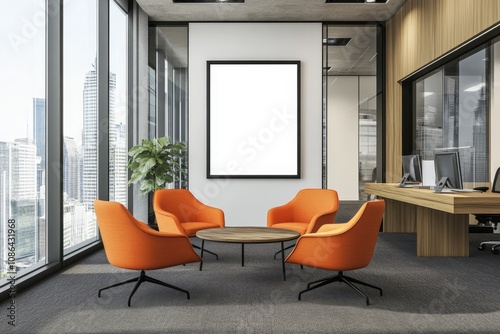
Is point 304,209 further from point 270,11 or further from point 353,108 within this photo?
point 353,108

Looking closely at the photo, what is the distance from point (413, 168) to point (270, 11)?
330cm

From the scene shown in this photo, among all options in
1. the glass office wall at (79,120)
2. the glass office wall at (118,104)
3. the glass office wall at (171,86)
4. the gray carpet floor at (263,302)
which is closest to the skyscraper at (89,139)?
the glass office wall at (79,120)

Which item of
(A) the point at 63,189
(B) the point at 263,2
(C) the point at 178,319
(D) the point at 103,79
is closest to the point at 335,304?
(C) the point at 178,319

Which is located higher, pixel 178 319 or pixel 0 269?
pixel 0 269

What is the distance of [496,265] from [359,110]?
5827 millimetres

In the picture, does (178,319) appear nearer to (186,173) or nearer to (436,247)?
(436,247)

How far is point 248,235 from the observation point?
4.34 metres

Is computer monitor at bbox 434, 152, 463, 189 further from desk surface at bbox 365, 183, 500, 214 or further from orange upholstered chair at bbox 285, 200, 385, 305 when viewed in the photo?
orange upholstered chair at bbox 285, 200, 385, 305

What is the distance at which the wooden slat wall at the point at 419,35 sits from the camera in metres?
4.70

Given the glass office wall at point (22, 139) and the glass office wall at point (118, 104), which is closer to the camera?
the glass office wall at point (22, 139)

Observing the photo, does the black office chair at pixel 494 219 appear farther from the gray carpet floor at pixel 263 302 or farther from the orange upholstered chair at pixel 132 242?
the orange upholstered chair at pixel 132 242

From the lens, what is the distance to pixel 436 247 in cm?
538

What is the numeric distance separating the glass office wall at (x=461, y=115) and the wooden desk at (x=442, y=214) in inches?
61.0

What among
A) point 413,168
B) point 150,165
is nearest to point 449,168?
point 413,168
